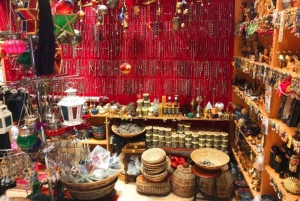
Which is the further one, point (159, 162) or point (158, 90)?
point (158, 90)

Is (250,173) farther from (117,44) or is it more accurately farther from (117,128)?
(117,44)

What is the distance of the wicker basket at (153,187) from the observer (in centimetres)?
322

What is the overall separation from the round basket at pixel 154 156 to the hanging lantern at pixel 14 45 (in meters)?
1.96

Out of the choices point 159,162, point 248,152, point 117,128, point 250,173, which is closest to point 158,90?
point 117,128

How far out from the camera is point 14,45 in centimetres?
155

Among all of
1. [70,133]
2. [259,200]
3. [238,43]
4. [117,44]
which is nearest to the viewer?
[70,133]

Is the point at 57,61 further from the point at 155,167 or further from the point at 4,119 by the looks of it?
the point at 155,167

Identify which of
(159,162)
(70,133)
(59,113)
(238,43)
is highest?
(238,43)

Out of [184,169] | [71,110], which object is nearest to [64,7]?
[71,110]

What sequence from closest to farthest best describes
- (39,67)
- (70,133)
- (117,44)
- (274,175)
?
(39,67) < (70,133) < (274,175) < (117,44)

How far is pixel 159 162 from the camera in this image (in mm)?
3119

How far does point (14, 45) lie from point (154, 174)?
7.08 ft

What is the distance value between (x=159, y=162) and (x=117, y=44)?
68.2 inches

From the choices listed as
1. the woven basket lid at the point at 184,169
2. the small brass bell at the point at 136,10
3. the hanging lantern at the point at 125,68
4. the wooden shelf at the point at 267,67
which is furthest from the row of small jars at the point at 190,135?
the small brass bell at the point at 136,10
